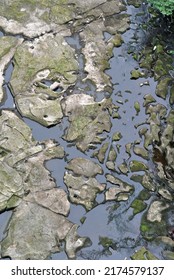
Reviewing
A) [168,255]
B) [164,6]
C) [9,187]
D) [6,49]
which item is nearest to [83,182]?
[9,187]

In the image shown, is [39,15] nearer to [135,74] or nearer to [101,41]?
[101,41]

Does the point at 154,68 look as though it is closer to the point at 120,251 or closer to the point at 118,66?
the point at 118,66

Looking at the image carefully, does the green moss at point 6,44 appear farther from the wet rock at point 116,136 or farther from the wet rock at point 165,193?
the wet rock at point 165,193

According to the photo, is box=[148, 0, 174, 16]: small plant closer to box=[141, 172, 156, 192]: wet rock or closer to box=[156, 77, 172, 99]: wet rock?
box=[156, 77, 172, 99]: wet rock

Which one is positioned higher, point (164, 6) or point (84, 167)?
point (164, 6)

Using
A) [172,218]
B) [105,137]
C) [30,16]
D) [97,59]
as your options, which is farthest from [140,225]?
[30,16]

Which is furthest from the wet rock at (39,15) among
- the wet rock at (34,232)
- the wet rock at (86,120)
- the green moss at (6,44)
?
the wet rock at (34,232)
